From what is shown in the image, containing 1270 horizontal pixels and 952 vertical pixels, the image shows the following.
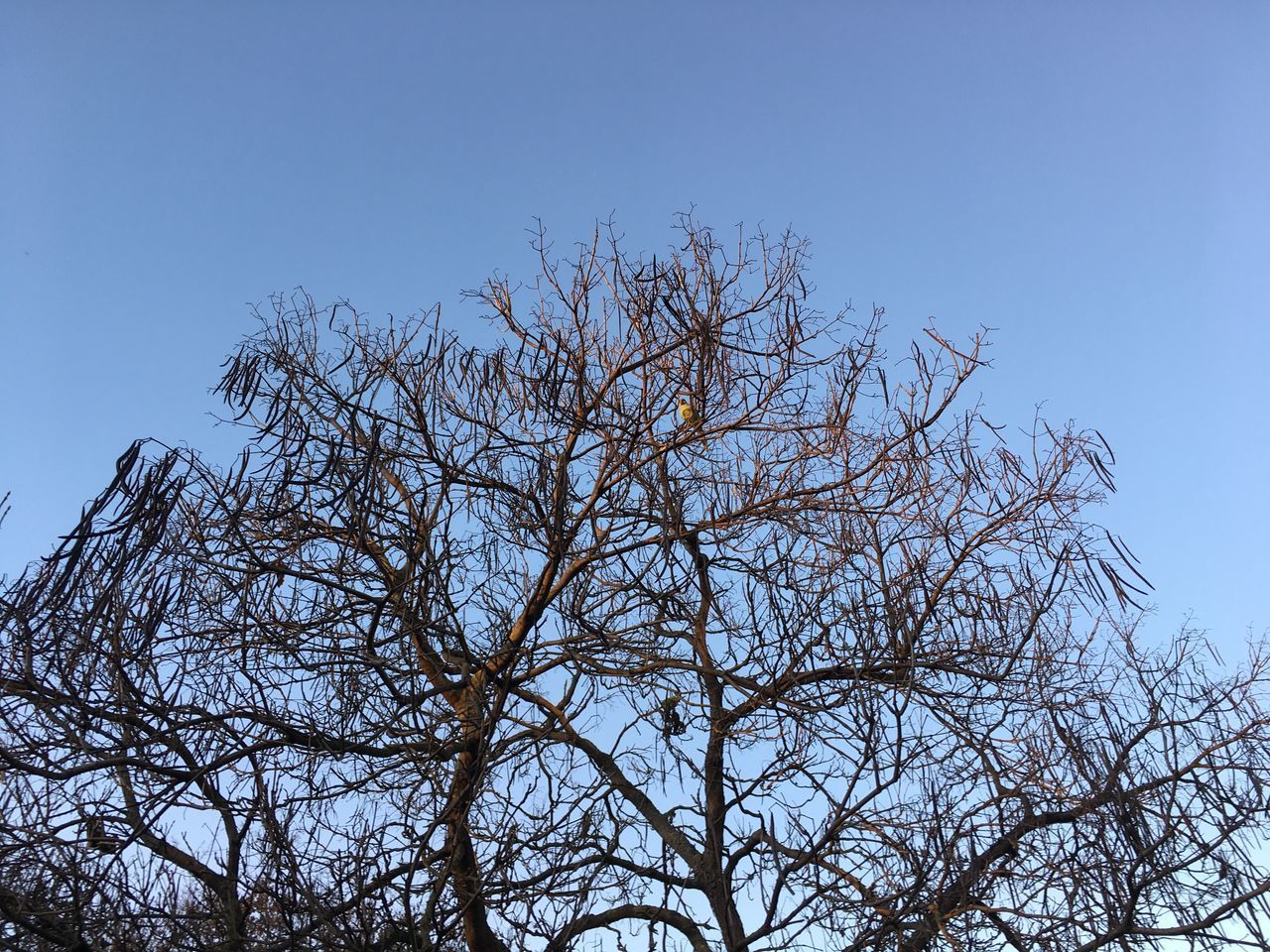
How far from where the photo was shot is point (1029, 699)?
195 inches

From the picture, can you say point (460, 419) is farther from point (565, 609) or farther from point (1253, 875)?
point (1253, 875)

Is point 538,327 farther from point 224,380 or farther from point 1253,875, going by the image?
point 1253,875

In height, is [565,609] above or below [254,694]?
above

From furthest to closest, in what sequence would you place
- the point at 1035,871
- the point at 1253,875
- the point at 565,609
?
the point at 565,609
the point at 1035,871
the point at 1253,875

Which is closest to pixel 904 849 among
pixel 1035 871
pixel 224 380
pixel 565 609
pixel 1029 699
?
pixel 1035 871

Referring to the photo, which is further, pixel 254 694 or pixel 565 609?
pixel 565 609

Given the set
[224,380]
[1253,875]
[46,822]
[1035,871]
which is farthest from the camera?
[224,380]

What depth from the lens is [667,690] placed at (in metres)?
5.99

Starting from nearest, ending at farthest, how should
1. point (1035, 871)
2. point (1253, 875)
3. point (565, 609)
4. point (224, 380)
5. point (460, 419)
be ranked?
1. point (1253, 875)
2. point (1035, 871)
3. point (224, 380)
4. point (565, 609)
5. point (460, 419)

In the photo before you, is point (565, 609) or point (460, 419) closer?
point (565, 609)

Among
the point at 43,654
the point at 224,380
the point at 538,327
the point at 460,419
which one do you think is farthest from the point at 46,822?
the point at 538,327

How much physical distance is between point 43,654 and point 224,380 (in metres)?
1.41

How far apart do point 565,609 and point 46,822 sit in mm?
2397

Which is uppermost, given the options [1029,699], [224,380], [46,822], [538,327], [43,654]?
[538,327]
